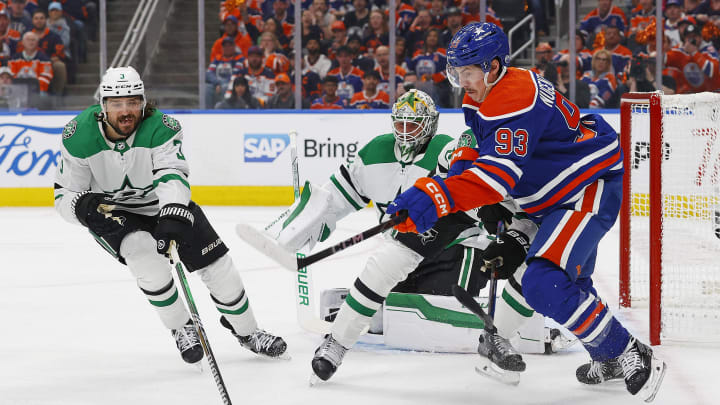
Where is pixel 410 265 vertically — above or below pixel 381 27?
below

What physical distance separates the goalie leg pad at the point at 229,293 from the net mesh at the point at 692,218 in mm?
1547

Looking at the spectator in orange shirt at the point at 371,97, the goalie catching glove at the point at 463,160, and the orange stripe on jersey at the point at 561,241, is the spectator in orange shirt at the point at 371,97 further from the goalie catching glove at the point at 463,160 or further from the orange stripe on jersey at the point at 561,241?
the orange stripe on jersey at the point at 561,241

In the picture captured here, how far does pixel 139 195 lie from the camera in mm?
3084

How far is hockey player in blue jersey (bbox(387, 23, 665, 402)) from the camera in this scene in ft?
7.80

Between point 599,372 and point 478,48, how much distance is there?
1030mm

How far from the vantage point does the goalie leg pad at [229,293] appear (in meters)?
3.04

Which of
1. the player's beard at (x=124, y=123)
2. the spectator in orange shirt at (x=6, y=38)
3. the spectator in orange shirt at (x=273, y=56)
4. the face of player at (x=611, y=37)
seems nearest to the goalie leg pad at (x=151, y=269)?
the player's beard at (x=124, y=123)

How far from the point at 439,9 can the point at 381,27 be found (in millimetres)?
546

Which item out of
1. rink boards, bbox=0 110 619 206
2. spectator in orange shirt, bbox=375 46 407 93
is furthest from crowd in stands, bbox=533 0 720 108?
spectator in orange shirt, bbox=375 46 407 93

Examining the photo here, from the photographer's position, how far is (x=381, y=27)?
7906 millimetres

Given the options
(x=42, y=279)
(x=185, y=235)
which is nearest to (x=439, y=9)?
(x=42, y=279)

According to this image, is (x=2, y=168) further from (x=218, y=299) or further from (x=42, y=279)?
(x=218, y=299)

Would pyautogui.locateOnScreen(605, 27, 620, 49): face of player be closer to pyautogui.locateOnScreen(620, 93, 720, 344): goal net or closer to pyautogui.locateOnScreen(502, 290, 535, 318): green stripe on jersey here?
pyautogui.locateOnScreen(620, 93, 720, 344): goal net

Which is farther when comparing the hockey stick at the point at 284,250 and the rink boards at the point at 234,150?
the rink boards at the point at 234,150
